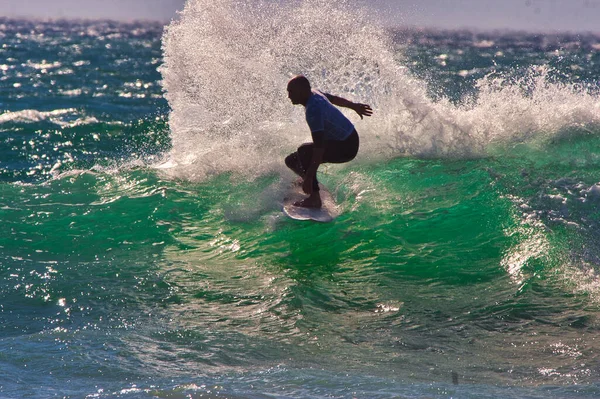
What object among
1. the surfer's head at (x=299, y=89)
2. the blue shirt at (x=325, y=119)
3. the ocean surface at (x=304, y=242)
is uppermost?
the surfer's head at (x=299, y=89)

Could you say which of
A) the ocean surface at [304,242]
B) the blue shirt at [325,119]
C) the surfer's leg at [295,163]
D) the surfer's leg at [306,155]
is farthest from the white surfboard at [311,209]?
the blue shirt at [325,119]

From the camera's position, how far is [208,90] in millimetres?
11219

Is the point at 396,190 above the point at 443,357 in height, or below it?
above

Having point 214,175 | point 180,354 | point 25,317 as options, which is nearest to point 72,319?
point 25,317

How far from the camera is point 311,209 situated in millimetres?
7891

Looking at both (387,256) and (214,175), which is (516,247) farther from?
(214,175)

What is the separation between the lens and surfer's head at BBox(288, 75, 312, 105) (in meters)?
7.19

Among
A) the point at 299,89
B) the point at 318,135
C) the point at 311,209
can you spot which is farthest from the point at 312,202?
the point at 299,89

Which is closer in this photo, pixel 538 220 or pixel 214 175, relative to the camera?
pixel 538 220

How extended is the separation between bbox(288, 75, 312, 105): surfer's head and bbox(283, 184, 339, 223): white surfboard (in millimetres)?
1335

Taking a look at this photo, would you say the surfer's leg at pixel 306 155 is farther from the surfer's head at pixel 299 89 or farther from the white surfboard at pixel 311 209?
the surfer's head at pixel 299 89

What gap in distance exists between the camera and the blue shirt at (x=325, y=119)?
23.9ft

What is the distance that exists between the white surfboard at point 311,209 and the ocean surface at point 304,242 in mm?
148

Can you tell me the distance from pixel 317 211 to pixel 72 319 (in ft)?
10.0
